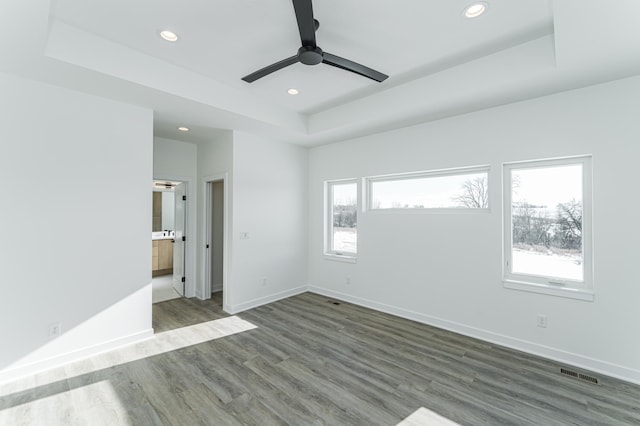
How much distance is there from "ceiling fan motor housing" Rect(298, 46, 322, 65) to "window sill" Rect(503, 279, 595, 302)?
10.5 ft

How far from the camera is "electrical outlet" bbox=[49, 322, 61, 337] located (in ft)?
8.96

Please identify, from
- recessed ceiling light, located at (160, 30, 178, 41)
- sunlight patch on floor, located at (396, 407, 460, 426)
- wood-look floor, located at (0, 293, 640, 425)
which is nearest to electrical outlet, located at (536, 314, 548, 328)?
wood-look floor, located at (0, 293, 640, 425)

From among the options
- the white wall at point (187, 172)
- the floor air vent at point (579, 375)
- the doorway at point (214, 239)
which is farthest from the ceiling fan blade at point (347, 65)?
the white wall at point (187, 172)

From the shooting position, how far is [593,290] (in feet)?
9.07

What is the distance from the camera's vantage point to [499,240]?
330cm

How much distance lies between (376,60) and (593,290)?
3.21 metres

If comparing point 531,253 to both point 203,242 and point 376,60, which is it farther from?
point 203,242

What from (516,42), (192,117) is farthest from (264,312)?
(516,42)

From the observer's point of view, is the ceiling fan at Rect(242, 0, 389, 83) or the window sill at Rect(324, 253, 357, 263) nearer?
the ceiling fan at Rect(242, 0, 389, 83)

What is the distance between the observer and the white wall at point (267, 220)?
4.33m

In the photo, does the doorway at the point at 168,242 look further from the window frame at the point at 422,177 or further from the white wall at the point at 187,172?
the window frame at the point at 422,177

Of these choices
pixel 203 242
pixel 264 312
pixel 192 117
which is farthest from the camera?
pixel 203 242

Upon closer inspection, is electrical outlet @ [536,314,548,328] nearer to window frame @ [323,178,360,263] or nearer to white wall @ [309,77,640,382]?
white wall @ [309,77,640,382]

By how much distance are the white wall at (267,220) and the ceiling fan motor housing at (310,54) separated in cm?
229
